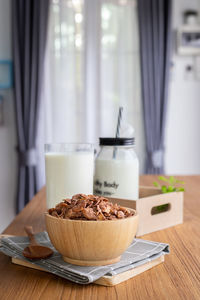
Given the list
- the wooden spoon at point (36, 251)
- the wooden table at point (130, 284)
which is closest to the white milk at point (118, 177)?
the wooden table at point (130, 284)

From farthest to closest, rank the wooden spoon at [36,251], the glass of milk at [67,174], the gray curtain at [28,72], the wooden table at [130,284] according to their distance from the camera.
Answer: the gray curtain at [28,72], the glass of milk at [67,174], the wooden spoon at [36,251], the wooden table at [130,284]

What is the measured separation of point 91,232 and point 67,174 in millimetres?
436

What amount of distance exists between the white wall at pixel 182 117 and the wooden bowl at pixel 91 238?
126 inches

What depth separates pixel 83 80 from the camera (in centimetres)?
362

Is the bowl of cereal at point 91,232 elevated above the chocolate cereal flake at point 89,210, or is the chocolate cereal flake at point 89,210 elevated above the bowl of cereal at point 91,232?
the chocolate cereal flake at point 89,210

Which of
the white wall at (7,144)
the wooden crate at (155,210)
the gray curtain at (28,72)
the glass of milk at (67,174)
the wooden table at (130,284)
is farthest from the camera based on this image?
the white wall at (7,144)

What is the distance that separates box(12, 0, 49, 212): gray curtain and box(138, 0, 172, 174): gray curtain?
91 cm

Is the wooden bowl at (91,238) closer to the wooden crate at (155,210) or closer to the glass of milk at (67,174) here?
the wooden crate at (155,210)

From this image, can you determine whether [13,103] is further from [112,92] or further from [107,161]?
[107,161]

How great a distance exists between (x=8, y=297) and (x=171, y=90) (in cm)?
335

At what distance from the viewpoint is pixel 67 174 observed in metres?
1.06

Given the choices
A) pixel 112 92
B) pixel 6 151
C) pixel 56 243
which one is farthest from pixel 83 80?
pixel 56 243

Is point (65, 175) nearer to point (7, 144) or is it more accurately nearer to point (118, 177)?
point (118, 177)

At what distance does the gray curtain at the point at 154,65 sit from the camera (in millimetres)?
3533
